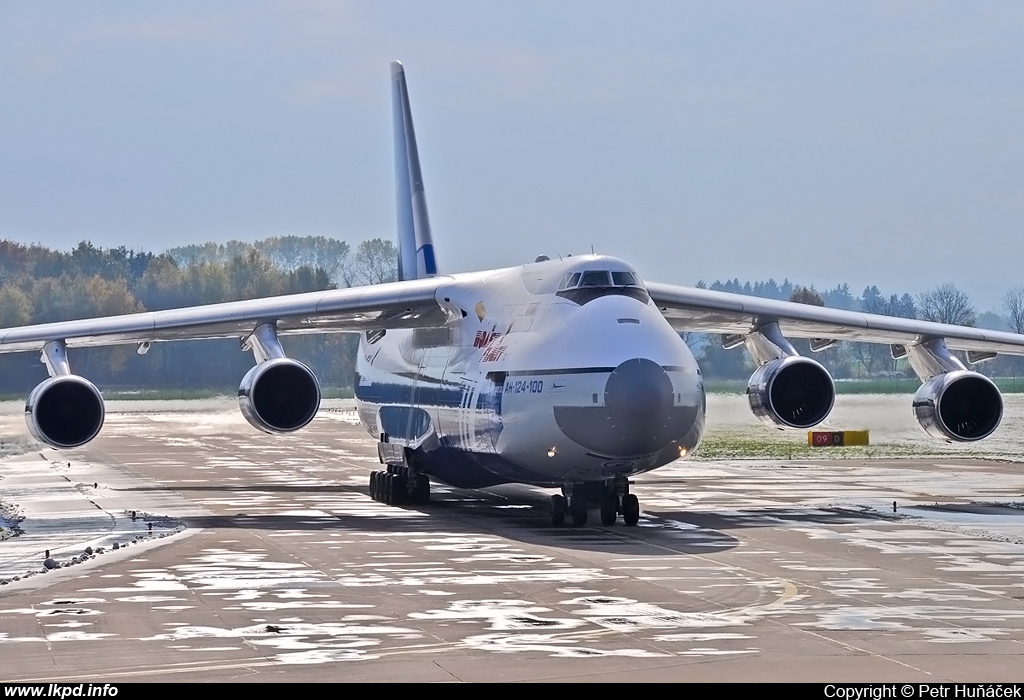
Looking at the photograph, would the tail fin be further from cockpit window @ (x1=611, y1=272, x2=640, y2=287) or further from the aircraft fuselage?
cockpit window @ (x1=611, y1=272, x2=640, y2=287)

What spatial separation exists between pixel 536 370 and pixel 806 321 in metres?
6.57

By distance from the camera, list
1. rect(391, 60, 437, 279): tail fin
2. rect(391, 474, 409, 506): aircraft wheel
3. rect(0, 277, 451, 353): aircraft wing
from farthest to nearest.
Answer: rect(391, 60, 437, 279): tail fin, rect(391, 474, 409, 506): aircraft wheel, rect(0, 277, 451, 353): aircraft wing

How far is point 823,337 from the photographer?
26328 mm

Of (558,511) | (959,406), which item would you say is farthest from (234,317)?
(959,406)

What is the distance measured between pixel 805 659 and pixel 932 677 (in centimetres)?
103

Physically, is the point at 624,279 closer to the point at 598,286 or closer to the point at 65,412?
the point at 598,286

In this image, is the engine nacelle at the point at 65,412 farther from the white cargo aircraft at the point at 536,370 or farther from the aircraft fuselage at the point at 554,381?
the aircraft fuselage at the point at 554,381

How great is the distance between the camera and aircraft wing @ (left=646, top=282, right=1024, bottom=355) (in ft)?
78.4

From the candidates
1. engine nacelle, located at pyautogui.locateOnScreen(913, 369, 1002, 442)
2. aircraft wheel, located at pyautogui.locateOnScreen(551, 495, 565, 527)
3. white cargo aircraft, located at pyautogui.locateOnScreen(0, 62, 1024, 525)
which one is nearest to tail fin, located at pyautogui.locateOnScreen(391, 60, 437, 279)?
white cargo aircraft, located at pyautogui.locateOnScreen(0, 62, 1024, 525)

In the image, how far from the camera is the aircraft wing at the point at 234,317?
23.4m

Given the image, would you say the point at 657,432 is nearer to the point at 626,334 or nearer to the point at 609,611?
the point at 626,334

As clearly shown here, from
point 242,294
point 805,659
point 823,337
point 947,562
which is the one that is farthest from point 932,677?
point 242,294

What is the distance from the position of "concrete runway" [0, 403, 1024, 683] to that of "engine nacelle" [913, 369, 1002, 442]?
4.03 ft

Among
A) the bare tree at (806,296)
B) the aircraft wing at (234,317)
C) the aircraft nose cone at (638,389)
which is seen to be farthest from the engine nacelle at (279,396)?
the bare tree at (806,296)
